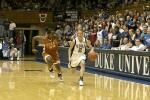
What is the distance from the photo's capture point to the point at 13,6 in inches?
1400

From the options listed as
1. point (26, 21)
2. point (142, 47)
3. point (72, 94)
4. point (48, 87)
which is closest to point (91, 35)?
point (142, 47)

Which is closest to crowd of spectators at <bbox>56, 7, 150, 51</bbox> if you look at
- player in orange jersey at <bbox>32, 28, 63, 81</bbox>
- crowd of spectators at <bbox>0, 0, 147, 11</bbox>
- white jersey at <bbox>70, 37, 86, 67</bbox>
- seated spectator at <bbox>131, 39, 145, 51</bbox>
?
seated spectator at <bbox>131, 39, 145, 51</bbox>

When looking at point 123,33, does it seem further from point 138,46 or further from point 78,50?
point 78,50

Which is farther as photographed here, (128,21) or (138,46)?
(128,21)

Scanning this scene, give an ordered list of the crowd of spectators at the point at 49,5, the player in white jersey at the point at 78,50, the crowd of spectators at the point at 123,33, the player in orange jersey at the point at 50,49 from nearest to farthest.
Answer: the player in white jersey at the point at 78,50
the player in orange jersey at the point at 50,49
the crowd of spectators at the point at 123,33
the crowd of spectators at the point at 49,5

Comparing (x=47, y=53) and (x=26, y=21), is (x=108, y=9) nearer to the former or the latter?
(x=26, y=21)

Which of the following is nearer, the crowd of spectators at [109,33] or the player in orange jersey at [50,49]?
the player in orange jersey at [50,49]

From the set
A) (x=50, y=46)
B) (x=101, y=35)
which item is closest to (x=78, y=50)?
(x=50, y=46)

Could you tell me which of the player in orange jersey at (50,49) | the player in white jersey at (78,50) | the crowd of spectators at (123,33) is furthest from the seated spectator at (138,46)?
the player in orange jersey at (50,49)

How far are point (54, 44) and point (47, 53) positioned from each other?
40 centimetres

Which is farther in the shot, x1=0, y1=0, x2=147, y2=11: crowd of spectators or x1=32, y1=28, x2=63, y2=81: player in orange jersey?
x1=0, y1=0, x2=147, y2=11: crowd of spectators

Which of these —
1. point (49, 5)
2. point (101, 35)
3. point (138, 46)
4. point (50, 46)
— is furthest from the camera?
point (49, 5)

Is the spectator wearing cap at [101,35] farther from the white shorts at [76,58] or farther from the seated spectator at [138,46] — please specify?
the white shorts at [76,58]

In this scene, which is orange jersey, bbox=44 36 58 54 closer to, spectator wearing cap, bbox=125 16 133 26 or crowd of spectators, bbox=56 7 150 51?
crowd of spectators, bbox=56 7 150 51
